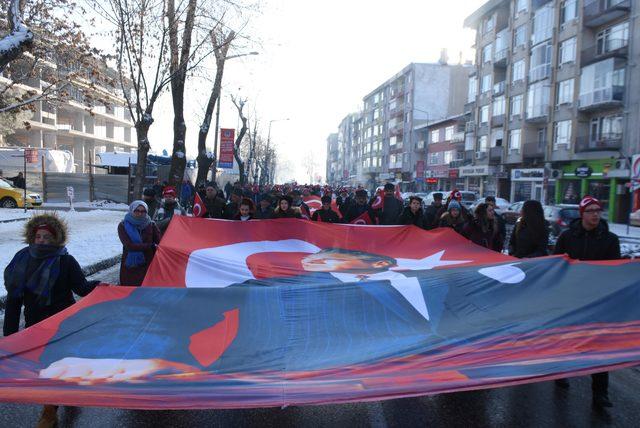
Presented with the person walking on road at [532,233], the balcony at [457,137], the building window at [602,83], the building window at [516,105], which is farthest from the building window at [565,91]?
the person walking on road at [532,233]

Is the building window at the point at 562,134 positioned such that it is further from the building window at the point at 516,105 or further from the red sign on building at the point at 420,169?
the red sign on building at the point at 420,169

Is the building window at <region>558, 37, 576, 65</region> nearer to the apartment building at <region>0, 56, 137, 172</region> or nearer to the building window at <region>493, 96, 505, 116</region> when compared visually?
the building window at <region>493, 96, 505, 116</region>

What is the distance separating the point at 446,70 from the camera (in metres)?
73.9

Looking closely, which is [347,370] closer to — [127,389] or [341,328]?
[341,328]

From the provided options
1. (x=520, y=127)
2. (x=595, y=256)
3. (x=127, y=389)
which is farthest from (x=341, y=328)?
(x=520, y=127)

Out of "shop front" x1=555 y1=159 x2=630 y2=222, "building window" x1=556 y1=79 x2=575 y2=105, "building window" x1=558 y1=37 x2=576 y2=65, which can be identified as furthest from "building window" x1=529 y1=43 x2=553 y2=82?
"shop front" x1=555 y1=159 x2=630 y2=222

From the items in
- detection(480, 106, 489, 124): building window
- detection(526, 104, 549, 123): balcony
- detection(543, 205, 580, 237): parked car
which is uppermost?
detection(480, 106, 489, 124): building window

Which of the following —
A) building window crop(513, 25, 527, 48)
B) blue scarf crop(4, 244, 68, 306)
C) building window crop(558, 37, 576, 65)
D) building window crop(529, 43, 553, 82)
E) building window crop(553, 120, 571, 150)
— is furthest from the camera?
building window crop(513, 25, 527, 48)

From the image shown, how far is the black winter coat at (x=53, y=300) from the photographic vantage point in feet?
13.9

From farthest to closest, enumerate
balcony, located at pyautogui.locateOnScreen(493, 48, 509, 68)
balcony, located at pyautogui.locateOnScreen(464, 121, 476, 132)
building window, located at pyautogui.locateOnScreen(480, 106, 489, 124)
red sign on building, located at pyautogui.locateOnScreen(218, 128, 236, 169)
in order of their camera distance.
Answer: balcony, located at pyautogui.locateOnScreen(464, 121, 476, 132), building window, located at pyautogui.locateOnScreen(480, 106, 489, 124), balcony, located at pyautogui.locateOnScreen(493, 48, 509, 68), red sign on building, located at pyautogui.locateOnScreen(218, 128, 236, 169)

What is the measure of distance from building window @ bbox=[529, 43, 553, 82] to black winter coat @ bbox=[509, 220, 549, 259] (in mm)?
39211

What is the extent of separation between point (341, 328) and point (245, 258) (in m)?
2.94

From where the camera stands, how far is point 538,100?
1666 inches

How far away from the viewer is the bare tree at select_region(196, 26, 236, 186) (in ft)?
65.1
